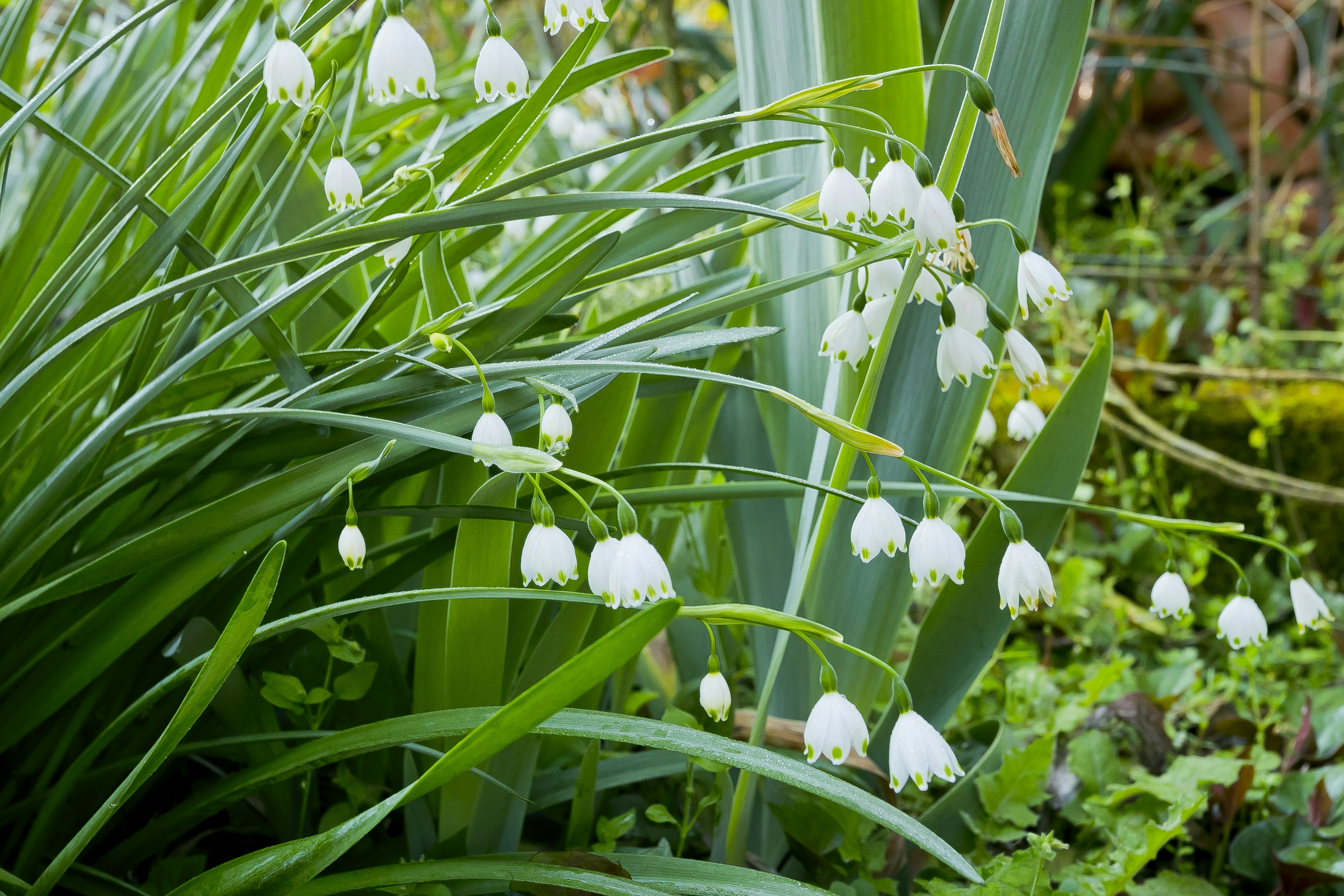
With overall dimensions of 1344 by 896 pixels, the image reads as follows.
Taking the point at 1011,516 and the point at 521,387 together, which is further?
the point at 521,387

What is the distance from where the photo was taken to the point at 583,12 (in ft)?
1.85

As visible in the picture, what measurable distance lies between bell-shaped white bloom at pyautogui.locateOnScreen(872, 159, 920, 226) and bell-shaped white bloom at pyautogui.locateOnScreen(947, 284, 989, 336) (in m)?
0.09

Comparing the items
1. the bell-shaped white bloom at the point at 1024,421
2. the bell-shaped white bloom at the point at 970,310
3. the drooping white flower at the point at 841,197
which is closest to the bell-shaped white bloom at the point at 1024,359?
the bell-shaped white bloom at the point at 970,310

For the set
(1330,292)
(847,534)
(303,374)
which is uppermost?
(303,374)

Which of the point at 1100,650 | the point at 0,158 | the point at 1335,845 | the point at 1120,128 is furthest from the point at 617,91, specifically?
the point at 1335,845

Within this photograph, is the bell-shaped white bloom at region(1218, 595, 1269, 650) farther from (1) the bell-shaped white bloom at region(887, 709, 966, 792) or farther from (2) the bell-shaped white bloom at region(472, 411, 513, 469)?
(2) the bell-shaped white bloom at region(472, 411, 513, 469)

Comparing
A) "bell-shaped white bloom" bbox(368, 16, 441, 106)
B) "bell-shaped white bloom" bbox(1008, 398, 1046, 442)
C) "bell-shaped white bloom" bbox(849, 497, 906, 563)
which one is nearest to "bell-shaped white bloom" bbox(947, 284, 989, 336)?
"bell-shaped white bloom" bbox(849, 497, 906, 563)

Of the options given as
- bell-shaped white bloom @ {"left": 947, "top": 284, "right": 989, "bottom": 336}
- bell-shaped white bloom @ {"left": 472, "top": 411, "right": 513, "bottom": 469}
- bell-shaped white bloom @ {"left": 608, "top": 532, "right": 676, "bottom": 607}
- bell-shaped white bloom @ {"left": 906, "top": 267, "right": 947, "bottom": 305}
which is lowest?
bell-shaped white bloom @ {"left": 608, "top": 532, "right": 676, "bottom": 607}

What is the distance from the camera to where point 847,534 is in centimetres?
88

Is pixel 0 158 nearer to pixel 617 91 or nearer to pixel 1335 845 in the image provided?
pixel 1335 845

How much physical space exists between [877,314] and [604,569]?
28 centimetres

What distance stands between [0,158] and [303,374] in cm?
31

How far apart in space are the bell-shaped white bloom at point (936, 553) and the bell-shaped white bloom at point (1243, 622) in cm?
27

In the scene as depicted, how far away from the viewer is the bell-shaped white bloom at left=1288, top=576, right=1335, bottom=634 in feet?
2.32
